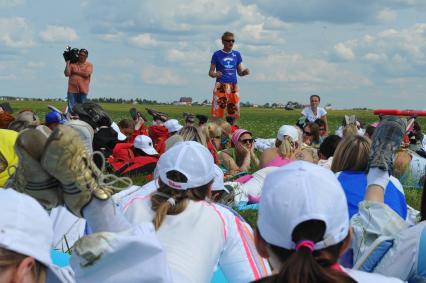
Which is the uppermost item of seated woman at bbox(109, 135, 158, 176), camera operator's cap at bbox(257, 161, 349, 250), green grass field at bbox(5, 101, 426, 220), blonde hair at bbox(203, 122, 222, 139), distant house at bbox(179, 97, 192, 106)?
camera operator's cap at bbox(257, 161, 349, 250)

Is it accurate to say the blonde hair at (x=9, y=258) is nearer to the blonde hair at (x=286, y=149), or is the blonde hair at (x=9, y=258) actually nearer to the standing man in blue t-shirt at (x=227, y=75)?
the blonde hair at (x=286, y=149)

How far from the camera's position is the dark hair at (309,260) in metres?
1.91

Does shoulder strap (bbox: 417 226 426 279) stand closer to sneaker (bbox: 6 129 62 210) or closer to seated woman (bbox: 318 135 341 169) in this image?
sneaker (bbox: 6 129 62 210)

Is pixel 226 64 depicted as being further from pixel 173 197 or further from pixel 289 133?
pixel 173 197

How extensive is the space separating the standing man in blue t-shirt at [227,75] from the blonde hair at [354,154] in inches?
296

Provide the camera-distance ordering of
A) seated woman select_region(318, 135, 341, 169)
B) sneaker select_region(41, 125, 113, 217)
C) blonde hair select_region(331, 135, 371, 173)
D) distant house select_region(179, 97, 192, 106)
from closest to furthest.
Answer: sneaker select_region(41, 125, 113, 217), blonde hair select_region(331, 135, 371, 173), seated woman select_region(318, 135, 341, 169), distant house select_region(179, 97, 192, 106)

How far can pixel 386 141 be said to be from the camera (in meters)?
3.60

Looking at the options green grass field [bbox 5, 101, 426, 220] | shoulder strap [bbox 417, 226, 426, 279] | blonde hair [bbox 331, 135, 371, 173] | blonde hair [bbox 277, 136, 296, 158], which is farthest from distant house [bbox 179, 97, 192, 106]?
shoulder strap [bbox 417, 226, 426, 279]

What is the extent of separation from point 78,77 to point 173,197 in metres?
9.24

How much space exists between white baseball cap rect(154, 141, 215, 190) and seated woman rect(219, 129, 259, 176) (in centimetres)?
497

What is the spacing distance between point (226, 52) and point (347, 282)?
34.2ft

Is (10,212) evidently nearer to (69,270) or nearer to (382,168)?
(69,270)

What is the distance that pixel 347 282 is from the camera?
192 centimetres

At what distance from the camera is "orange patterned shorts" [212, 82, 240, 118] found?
12.3 m
